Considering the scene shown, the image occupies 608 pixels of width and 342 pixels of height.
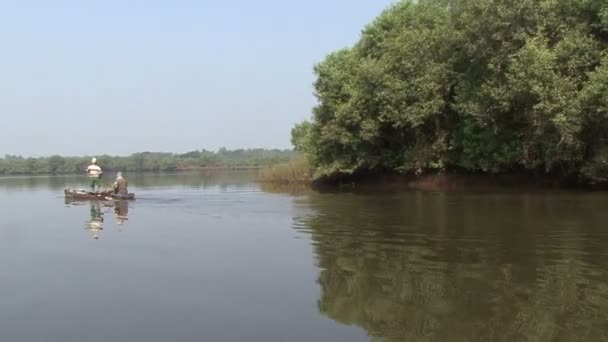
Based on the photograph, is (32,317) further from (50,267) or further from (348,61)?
(348,61)

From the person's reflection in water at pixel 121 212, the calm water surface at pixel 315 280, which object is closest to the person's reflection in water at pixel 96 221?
the calm water surface at pixel 315 280

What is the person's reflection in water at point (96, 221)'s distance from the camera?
1752 cm

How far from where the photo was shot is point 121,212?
2436cm

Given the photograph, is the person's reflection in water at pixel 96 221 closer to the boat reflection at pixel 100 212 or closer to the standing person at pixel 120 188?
the boat reflection at pixel 100 212

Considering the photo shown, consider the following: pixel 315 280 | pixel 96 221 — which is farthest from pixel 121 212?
pixel 315 280

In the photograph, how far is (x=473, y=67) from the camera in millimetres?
35594

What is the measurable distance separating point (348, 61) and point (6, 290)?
38.3 metres

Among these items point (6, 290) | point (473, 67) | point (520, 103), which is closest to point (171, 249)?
point (6, 290)

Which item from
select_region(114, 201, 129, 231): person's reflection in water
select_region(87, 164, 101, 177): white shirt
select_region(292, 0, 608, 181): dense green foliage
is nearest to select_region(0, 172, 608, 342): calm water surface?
select_region(114, 201, 129, 231): person's reflection in water

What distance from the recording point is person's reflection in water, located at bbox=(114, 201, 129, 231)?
2042 cm

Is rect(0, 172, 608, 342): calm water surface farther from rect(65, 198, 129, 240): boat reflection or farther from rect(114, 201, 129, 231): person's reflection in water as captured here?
rect(114, 201, 129, 231): person's reflection in water

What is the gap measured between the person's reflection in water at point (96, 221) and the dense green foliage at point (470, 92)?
67.9 ft

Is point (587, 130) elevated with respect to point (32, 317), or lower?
elevated

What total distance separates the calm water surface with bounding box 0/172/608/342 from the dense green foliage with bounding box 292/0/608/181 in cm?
1248
